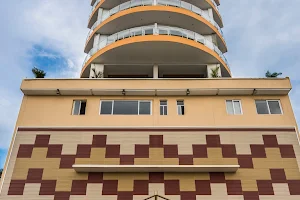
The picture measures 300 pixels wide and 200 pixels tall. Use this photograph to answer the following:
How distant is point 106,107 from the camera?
19.6m

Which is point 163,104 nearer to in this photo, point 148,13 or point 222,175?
point 222,175

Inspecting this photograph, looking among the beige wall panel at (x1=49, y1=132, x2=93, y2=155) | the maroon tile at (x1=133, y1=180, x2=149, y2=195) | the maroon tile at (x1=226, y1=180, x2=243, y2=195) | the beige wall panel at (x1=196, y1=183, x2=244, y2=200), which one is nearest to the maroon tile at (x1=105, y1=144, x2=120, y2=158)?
the beige wall panel at (x1=49, y1=132, x2=93, y2=155)

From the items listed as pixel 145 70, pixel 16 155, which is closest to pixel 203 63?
pixel 145 70

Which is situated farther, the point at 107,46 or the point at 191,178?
the point at 107,46

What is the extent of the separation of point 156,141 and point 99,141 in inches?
151

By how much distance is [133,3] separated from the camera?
995 inches

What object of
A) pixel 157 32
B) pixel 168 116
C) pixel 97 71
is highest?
pixel 157 32

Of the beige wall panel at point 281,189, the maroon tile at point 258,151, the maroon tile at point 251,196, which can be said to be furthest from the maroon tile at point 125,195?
the beige wall panel at point 281,189

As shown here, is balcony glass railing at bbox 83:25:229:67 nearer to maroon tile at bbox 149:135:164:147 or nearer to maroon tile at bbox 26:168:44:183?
maroon tile at bbox 149:135:164:147

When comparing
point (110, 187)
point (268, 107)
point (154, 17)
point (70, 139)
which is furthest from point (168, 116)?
point (154, 17)

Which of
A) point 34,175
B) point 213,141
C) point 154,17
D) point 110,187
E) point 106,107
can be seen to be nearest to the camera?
point 110,187

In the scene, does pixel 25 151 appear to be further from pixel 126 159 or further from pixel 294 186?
pixel 294 186

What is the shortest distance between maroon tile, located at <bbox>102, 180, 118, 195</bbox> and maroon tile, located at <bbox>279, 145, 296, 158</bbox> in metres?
10.9

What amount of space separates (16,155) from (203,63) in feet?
53.3
